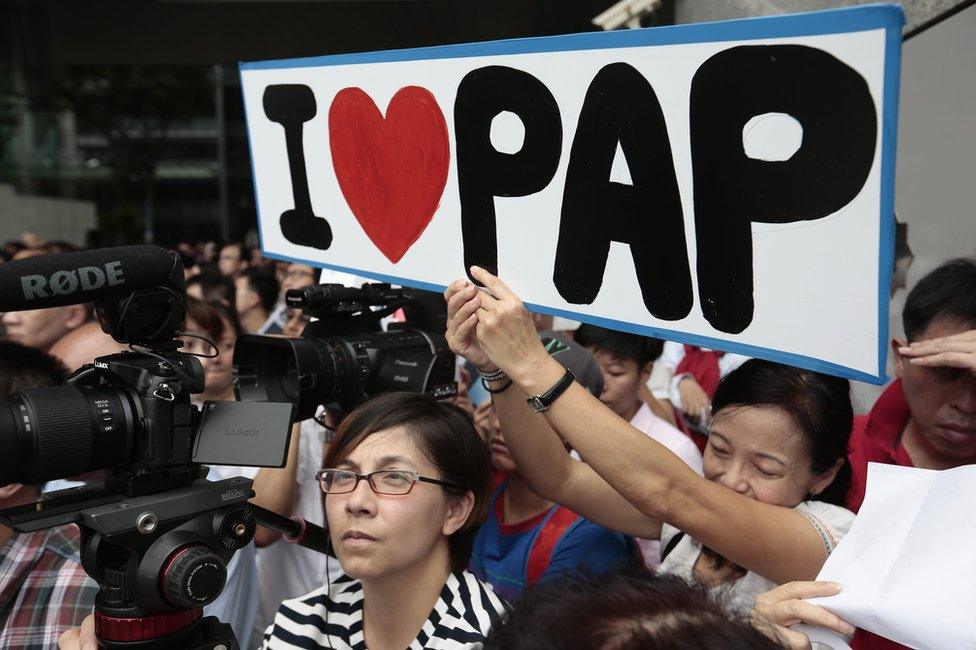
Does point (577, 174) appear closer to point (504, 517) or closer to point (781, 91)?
point (781, 91)

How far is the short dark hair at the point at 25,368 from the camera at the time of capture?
92.0 inches

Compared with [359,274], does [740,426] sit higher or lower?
lower

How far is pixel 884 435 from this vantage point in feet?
7.72

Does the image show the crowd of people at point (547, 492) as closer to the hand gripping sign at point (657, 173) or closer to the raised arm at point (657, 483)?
the raised arm at point (657, 483)

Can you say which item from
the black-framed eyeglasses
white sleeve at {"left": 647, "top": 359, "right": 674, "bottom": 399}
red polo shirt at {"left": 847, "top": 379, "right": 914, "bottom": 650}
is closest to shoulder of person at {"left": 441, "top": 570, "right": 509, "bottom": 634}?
the black-framed eyeglasses

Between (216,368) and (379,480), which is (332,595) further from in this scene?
(216,368)

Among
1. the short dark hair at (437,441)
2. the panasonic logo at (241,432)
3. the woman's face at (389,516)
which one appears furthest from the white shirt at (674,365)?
the panasonic logo at (241,432)

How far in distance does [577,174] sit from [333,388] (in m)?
0.82

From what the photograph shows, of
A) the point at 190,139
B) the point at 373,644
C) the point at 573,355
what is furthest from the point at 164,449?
the point at 190,139

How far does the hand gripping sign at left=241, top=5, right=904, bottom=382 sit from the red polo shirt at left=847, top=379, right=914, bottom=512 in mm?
923

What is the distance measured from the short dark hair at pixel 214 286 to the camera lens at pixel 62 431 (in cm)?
425

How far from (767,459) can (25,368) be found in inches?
72.9

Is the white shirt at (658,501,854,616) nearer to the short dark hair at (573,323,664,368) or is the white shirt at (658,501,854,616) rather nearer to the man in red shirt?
the man in red shirt

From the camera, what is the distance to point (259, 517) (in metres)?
1.66
